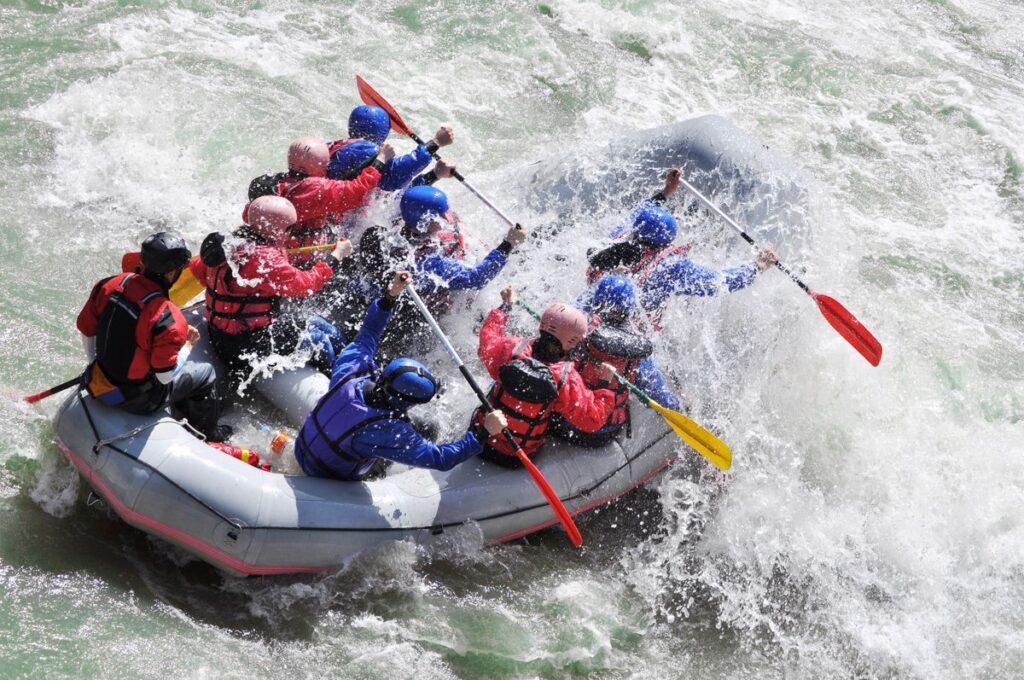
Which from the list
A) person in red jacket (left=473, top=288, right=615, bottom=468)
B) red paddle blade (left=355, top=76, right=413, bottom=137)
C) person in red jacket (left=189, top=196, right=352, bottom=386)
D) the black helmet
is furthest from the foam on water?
the black helmet

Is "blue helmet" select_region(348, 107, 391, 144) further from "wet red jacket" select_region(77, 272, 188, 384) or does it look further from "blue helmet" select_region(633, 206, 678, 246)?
"wet red jacket" select_region(77, 272, 188, 384)

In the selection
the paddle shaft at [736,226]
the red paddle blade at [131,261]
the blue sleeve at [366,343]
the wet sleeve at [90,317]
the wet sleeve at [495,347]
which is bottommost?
the paddle shaft at [736,226]

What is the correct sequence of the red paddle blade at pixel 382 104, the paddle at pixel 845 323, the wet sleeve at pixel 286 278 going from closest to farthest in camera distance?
the wet sleeve at pixel 286 278 → the paddle at pixel 845 323 → the red paddle blade at pixel 382 104

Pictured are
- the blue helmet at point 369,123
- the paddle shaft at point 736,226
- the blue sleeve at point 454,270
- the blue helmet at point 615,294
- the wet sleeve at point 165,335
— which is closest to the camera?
the wet sleeve at point 165,335

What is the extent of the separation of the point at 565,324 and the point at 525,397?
397mm

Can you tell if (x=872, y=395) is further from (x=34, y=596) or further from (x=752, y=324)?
(x=34, y=596)

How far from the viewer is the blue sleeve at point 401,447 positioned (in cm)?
452

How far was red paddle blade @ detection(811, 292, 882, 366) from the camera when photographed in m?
6.19

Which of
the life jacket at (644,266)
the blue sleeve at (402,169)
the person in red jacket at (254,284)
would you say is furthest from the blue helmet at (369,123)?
the life jacket at (644,266)

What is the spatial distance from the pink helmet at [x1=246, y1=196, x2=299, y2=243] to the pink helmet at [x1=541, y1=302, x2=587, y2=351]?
4.50 feet

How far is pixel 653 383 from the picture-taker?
5520 millimetres

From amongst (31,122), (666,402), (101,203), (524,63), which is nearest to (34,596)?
(666,402)

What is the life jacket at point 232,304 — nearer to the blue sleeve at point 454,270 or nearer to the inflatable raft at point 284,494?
the inflatable raft at point 284,494

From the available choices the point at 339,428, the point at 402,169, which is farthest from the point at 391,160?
the point at 339,428
